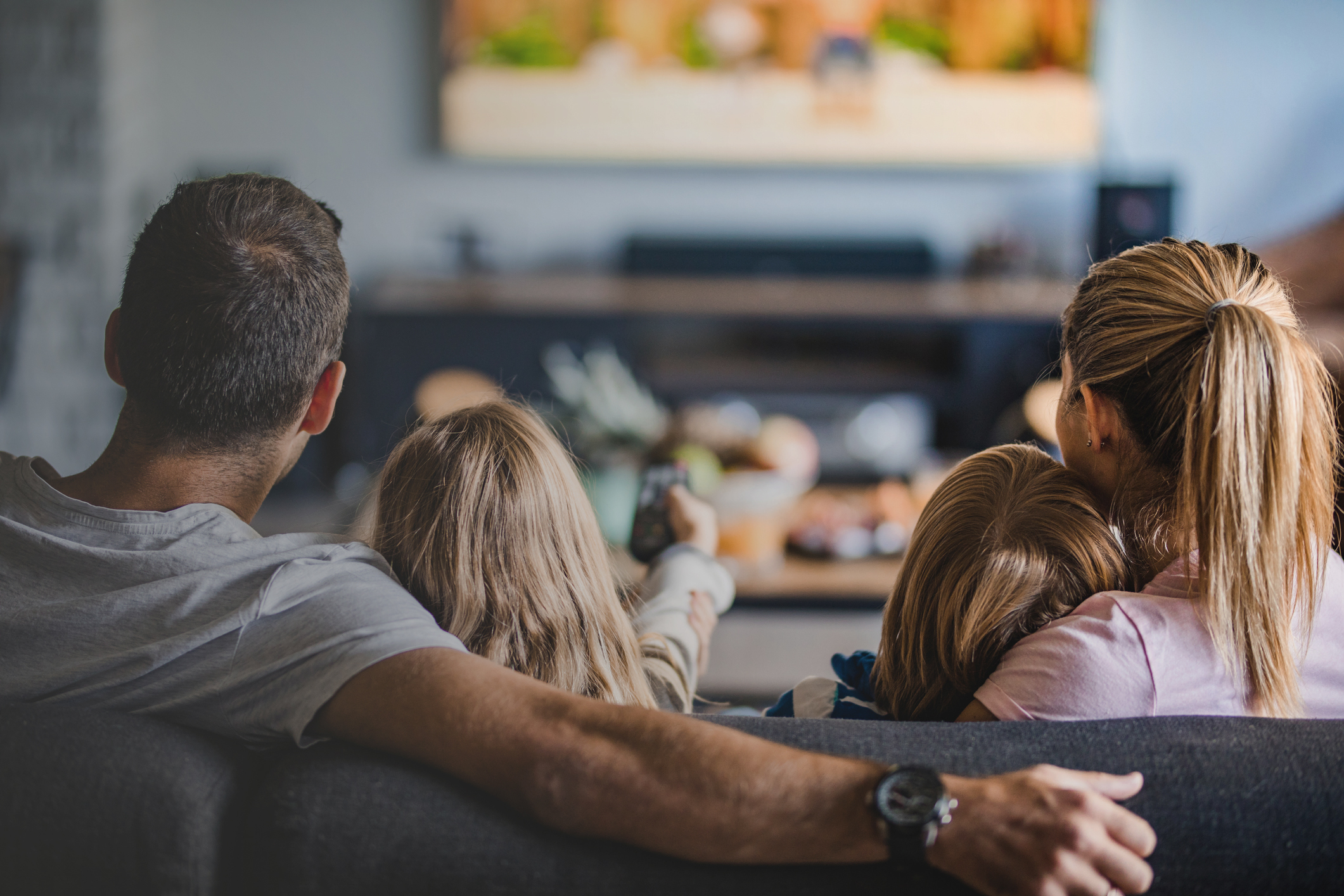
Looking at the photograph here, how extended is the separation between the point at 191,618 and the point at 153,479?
0.53ft

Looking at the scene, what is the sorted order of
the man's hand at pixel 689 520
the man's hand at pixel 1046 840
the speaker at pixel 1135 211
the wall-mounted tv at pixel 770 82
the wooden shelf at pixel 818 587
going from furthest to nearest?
the wall-mounted tv at pixel 770 82, the speaker at pixel 1135 211, the wooden shelf at pixel 818 587, the man's hand at pixel 689 520, the man's hand at pixel 1046 840

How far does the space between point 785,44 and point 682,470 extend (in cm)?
294

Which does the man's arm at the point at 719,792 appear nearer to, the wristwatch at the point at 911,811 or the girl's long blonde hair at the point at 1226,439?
the wristwatch at the point at 911,811

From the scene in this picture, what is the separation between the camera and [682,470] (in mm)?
1372

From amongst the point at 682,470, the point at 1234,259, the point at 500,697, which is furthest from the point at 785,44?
the point at 500,697

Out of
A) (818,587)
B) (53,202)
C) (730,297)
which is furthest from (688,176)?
(818,587)

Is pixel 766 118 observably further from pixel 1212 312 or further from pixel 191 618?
pixel 191 618

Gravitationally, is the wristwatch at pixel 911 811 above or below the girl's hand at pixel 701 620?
above

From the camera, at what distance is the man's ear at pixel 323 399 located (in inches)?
37.7

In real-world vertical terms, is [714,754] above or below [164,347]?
below

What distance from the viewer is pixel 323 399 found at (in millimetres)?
966

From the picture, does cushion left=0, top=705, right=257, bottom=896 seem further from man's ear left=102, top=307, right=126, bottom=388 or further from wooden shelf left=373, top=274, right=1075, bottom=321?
wooden shelf left=373, top=274, right=1075, bottom=321

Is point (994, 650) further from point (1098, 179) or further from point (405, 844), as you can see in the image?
point (1098, 179)

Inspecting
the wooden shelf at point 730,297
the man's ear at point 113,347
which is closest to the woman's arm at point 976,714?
the man's ear at point 113,347
